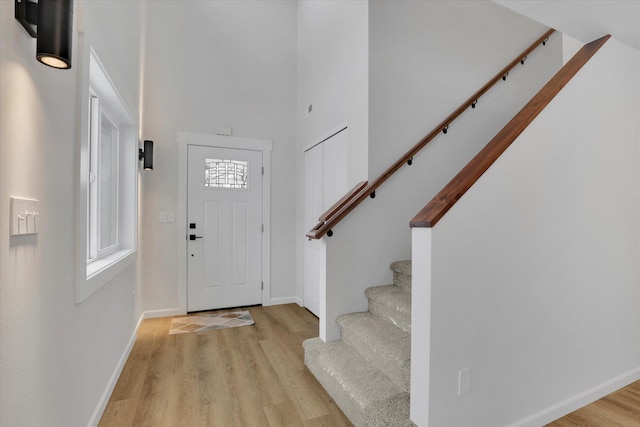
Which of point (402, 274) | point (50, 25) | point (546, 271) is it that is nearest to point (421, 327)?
point (546, 271)

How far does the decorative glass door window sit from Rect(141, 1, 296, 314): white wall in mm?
349

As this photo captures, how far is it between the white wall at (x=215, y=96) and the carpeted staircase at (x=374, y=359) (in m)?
1.91

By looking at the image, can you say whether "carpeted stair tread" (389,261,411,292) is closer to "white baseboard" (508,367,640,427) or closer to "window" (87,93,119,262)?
"white baseboard" (508,367,640,427)

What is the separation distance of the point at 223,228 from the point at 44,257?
105 inches

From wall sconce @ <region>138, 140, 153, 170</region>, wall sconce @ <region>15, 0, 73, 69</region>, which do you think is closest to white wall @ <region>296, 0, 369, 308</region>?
wall sconce @ <region>138, 140, 153, 170</region>

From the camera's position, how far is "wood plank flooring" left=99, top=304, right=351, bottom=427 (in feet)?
5.99

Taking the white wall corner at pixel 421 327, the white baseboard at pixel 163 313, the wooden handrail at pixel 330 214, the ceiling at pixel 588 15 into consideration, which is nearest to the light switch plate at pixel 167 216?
the white baseboard at pixel 163 313

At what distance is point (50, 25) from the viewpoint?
0.92m

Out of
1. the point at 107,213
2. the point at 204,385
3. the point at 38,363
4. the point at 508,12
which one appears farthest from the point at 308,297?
the point at 508,12

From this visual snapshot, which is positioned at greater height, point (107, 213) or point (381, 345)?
point (107, 213)

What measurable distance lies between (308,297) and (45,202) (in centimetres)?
295

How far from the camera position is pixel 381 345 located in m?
1.88

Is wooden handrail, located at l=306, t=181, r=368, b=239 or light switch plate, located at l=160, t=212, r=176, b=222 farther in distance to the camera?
light switch plate, located at l=160, t=212, r=176, b=222

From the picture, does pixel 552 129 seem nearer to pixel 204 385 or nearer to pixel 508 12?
pixel 508 12
